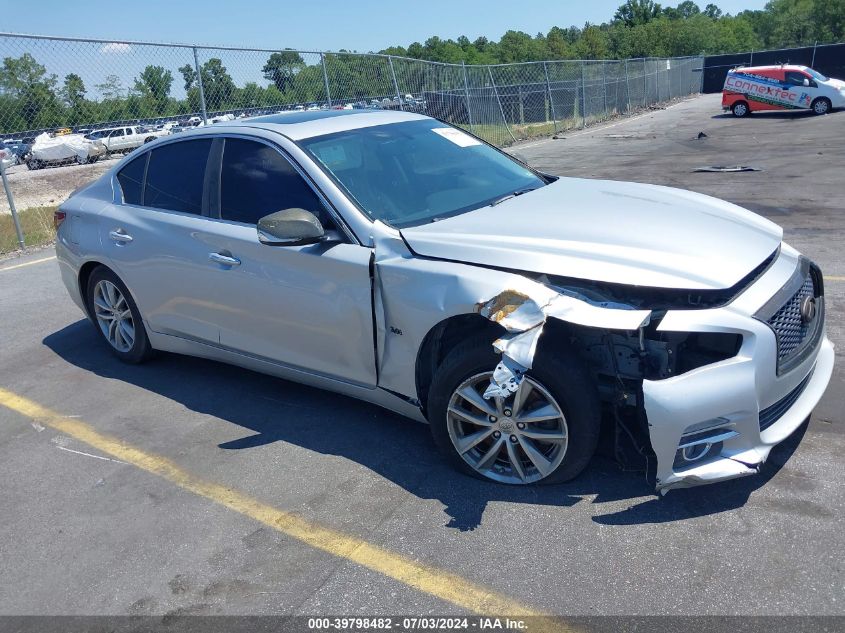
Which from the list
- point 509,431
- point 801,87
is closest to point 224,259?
point 509,431

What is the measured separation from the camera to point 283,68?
44.4ft

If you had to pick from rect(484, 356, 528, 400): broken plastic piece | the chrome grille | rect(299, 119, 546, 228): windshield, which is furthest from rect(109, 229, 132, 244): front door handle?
the chrome grille

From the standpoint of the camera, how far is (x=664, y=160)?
1562cm

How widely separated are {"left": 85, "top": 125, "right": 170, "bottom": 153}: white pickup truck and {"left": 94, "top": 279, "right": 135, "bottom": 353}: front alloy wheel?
6.29 meters

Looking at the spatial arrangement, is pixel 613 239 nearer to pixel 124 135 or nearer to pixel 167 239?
pixel 167 239

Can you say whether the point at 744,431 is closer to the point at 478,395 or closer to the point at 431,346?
the point at 478,395

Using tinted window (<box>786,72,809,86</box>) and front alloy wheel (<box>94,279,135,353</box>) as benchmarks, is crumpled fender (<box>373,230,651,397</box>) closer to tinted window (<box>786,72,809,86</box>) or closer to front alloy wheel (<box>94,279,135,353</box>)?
front alloy wheel (<box>94,279,135,353</box>)

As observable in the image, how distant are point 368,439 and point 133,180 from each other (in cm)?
263

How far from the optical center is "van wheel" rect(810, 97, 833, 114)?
2611cm

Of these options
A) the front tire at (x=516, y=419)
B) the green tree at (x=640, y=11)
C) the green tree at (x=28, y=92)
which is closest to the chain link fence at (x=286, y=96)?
the green tree at (x=28, y=92)

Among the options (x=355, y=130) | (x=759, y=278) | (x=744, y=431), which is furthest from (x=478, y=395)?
(x=355, y=130)

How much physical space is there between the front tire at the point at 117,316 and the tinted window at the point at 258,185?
48.9 inches

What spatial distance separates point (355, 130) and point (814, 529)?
321 centimetres

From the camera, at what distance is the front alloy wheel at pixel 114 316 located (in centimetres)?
550
